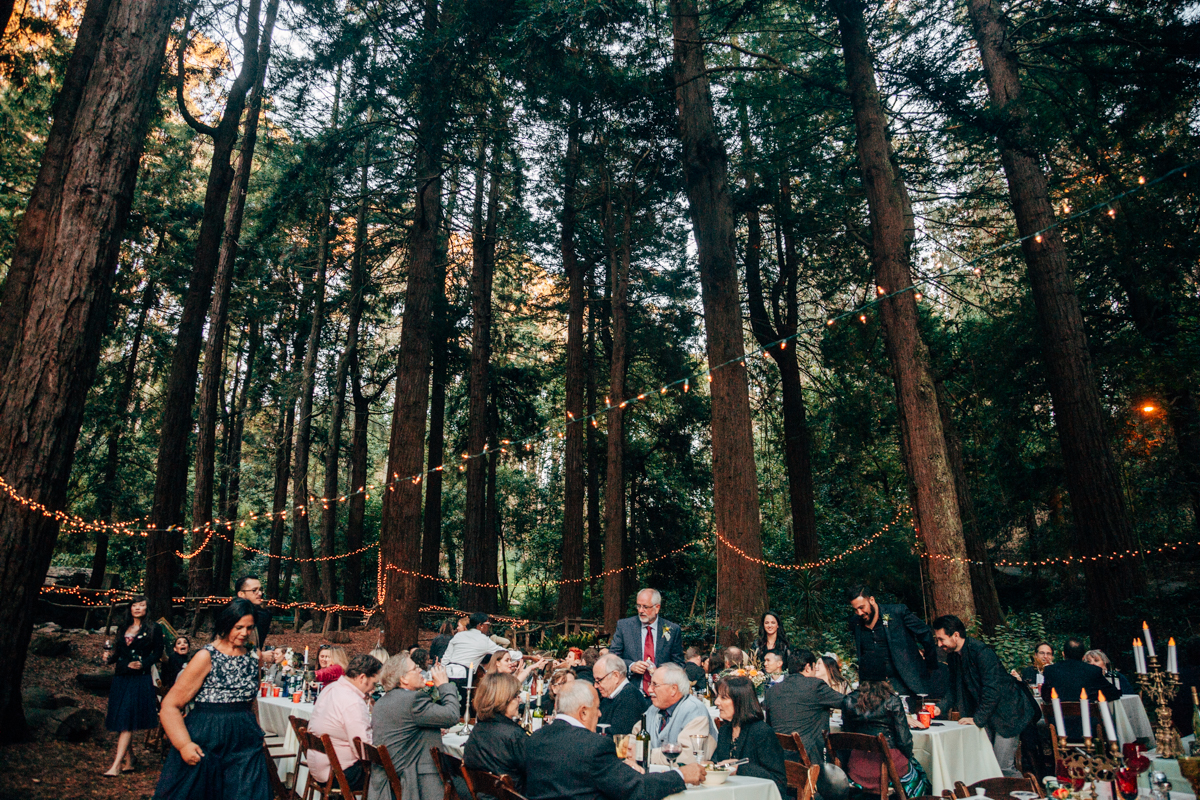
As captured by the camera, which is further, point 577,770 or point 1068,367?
point 1068,367

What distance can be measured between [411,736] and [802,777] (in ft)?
7.97

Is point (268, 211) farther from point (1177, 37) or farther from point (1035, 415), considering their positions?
point (1035, 415)

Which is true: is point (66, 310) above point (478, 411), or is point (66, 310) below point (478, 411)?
below

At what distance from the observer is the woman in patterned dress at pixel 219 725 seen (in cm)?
364

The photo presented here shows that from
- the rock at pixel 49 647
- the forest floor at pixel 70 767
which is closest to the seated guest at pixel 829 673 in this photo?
the forest floor at pixel 70 767

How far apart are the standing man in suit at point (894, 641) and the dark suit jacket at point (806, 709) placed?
1.60 m

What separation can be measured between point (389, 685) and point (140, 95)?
21.7ft

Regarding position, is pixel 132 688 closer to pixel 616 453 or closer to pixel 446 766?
pixel 446 766

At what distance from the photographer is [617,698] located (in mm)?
5133

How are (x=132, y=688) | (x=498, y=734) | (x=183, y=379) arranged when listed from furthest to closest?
(x=183, y=379)
(x=132, y=688)
(x=498, y=734)

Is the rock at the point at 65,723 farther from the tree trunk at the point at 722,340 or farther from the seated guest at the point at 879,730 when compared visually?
the seated guest at the point at 879,730

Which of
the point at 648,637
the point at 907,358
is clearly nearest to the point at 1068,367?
the point at 907,358

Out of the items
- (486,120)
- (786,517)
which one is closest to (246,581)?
(486,120)

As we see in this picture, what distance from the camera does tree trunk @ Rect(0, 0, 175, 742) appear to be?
6539 millimetres
